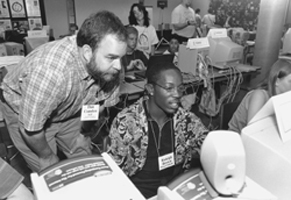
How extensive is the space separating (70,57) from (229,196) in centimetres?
96

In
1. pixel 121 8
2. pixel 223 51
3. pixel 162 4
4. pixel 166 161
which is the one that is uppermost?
pixel 162 4

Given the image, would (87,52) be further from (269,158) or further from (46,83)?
(269,158)

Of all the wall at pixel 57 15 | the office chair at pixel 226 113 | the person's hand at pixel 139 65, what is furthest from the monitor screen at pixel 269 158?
the wall at pixel 57 15

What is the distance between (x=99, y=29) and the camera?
1168 mm

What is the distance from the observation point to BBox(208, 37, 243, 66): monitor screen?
295 cm

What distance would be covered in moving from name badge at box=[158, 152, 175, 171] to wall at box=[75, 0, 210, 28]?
6725 millimetres

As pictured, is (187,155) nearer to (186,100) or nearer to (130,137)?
(130,137)

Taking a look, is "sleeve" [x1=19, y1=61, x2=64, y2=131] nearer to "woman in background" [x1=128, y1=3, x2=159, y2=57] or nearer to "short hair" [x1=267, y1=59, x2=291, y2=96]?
"short hair" [x1=267, y1=59, x2=291, y2=96]

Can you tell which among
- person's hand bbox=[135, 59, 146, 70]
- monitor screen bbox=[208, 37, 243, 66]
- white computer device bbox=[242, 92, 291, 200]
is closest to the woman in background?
person's hand bbox=[135, 59, 146, 70]

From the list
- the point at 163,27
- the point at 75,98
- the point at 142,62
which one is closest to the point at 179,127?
the point at 75,98

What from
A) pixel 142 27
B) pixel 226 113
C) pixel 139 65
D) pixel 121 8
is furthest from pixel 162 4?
pixel 226 113

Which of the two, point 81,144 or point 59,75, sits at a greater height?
point 59,75

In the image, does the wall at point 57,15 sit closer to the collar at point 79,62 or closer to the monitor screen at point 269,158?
the collar at point 79,62

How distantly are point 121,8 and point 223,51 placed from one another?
5.57 meters
